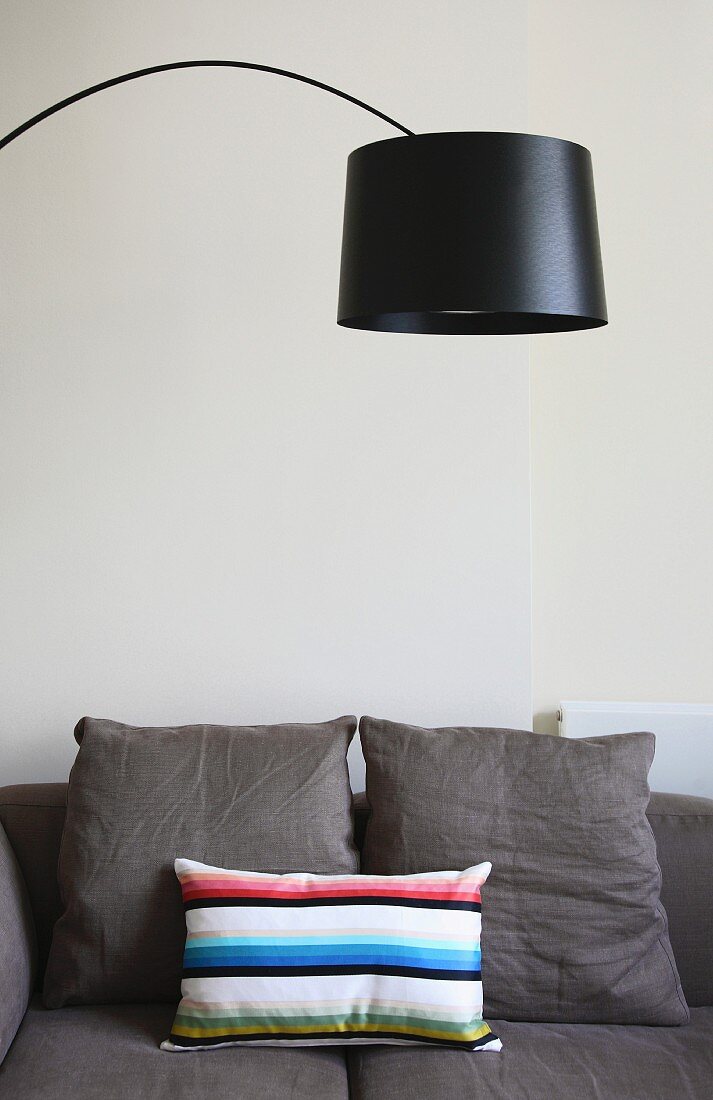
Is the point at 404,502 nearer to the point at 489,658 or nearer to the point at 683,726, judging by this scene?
the point at 489,658

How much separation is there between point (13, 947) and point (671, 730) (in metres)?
1.67

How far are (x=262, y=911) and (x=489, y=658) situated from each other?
0.94m

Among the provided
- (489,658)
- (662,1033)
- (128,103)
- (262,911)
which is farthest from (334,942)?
(128,103)

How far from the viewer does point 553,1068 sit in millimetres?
1930

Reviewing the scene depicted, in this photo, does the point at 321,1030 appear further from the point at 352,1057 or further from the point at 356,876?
the point at 356,876

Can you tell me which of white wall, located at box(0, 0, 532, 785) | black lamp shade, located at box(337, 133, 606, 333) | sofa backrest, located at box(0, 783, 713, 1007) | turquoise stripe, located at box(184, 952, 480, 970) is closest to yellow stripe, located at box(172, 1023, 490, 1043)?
turquoise stripe, located at box(184, 952, 480, 970)

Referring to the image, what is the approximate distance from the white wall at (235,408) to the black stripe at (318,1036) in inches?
33.8

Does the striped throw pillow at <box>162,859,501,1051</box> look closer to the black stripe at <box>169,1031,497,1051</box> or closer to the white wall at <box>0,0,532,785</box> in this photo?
the black stripe at <box>169,1031,497,1051</box>

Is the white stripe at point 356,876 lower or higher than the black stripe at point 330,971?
higher

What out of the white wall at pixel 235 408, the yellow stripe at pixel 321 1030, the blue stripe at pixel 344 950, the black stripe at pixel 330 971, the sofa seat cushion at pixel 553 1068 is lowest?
the sofa seat cushion at pixel 553 1068

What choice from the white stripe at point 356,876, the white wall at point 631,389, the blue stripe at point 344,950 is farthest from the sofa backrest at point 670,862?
the white wall at point 631,389

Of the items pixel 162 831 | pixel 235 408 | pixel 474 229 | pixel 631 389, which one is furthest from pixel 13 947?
pixel 631 389

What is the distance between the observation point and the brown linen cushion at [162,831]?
214 centimetres

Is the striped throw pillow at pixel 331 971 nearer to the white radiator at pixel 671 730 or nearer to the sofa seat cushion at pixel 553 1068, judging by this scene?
the sofa seat cushion at pixel 553 1068
